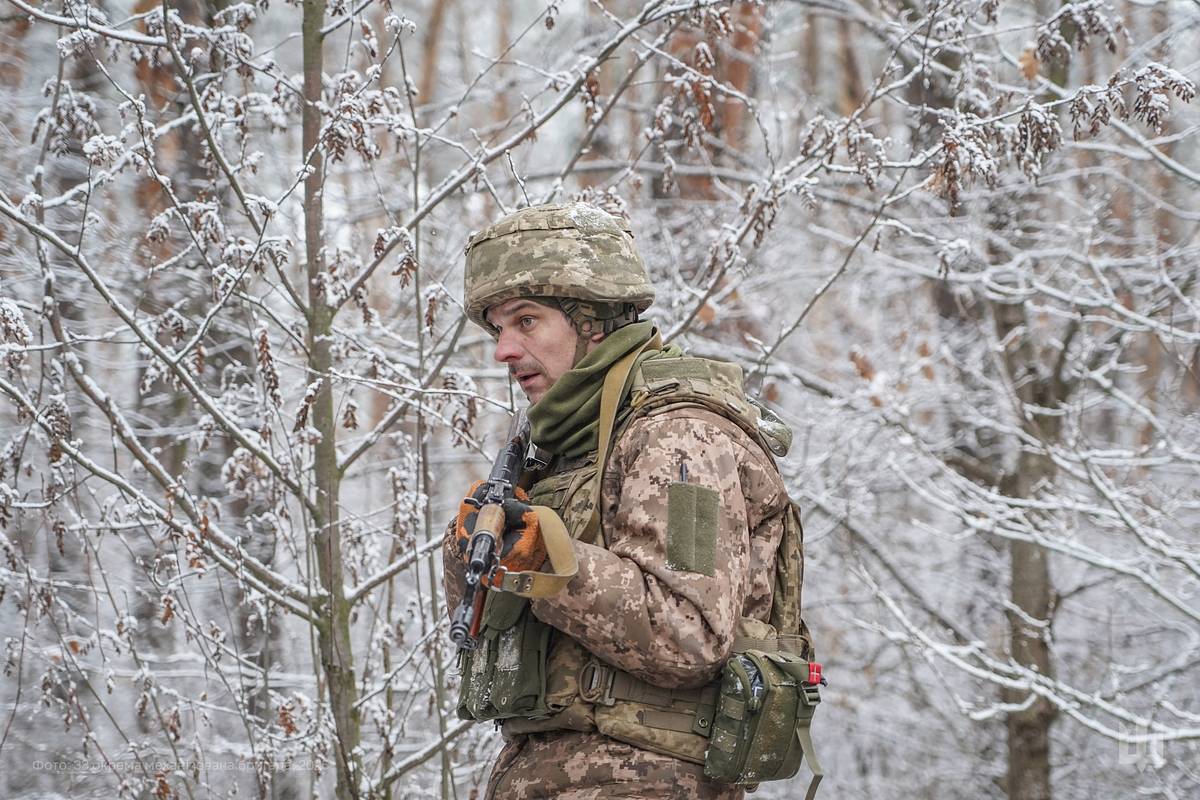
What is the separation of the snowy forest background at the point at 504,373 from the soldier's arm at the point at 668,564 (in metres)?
1.36

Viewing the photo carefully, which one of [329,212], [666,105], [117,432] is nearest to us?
[117,432]

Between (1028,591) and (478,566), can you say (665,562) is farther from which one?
(1028,591)

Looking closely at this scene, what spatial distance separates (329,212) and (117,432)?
14.4ft

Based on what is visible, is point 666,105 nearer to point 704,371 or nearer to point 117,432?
point 704,371

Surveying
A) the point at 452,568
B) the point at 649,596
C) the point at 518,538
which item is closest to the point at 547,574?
the point at 518,538

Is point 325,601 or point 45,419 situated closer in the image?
point 45,419

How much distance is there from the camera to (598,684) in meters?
2.43

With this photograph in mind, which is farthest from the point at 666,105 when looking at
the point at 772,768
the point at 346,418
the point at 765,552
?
the point at 772,768

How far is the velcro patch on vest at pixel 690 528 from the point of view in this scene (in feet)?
7.63

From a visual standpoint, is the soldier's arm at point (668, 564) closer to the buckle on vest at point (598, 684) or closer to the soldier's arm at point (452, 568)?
the buckle on vest at point (598, 684)

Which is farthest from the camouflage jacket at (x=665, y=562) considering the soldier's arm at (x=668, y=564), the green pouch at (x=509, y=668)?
the green pouch at (x=509, y=668)

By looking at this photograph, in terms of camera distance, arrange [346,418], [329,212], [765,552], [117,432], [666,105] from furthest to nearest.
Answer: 1. [329,212]
2. [666,105]
3. [346,418]
4. [117,432]
5. [765,552]

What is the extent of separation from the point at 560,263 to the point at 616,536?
68 centimetres

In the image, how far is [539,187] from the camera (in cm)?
903
